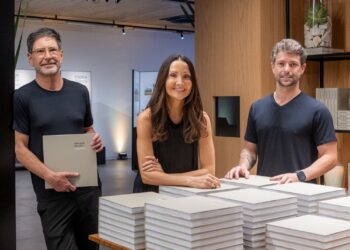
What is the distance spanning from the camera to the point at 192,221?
1.52m

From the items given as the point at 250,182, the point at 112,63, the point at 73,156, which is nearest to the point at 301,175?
the point at 250,182

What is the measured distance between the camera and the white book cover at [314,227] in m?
1.48

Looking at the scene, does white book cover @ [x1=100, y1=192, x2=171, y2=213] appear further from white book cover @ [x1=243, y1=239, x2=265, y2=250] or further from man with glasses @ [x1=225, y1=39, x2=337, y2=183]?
man with glasses @ [x1=225, y1=39, x2=337, y2=183]

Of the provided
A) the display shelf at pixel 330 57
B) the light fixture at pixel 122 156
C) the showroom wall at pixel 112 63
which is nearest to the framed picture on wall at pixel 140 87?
the showroom wall at pixel 112 63

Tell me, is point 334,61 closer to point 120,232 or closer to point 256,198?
point 256,198

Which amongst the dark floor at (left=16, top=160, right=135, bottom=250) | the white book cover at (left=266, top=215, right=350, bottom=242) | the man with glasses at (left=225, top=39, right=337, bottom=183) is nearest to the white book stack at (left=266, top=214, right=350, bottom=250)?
the white book cover at (left=266, top=215, right=350, bottom=242)

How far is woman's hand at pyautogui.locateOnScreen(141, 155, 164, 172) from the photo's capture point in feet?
7.13

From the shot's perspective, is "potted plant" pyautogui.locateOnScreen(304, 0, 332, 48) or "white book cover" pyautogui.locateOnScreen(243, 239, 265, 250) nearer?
"white book cover" pyautogui.locateOnScreen(243, 239, 265, 250)

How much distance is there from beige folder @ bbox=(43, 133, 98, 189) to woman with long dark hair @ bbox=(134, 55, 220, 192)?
12.5 inches

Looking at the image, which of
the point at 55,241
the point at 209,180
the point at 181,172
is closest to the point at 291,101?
the point at 181,172

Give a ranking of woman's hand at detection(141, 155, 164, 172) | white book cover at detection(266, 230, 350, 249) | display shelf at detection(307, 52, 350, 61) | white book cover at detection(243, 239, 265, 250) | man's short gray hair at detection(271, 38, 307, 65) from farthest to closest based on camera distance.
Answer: display shelf at detection(307, 52, 350, 61) → man's short gray hair at detection(271, 38, 307, 65) → woman's hand at detection(141, 155, 164, 172) → white book cover at detection(243, 239, 265, 250) → white book cover at detection(266, 230, 350, 249)

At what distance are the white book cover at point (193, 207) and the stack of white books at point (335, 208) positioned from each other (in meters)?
0.32

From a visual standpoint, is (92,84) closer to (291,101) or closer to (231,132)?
(231,132)

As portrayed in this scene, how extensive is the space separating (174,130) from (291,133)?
756 mm
